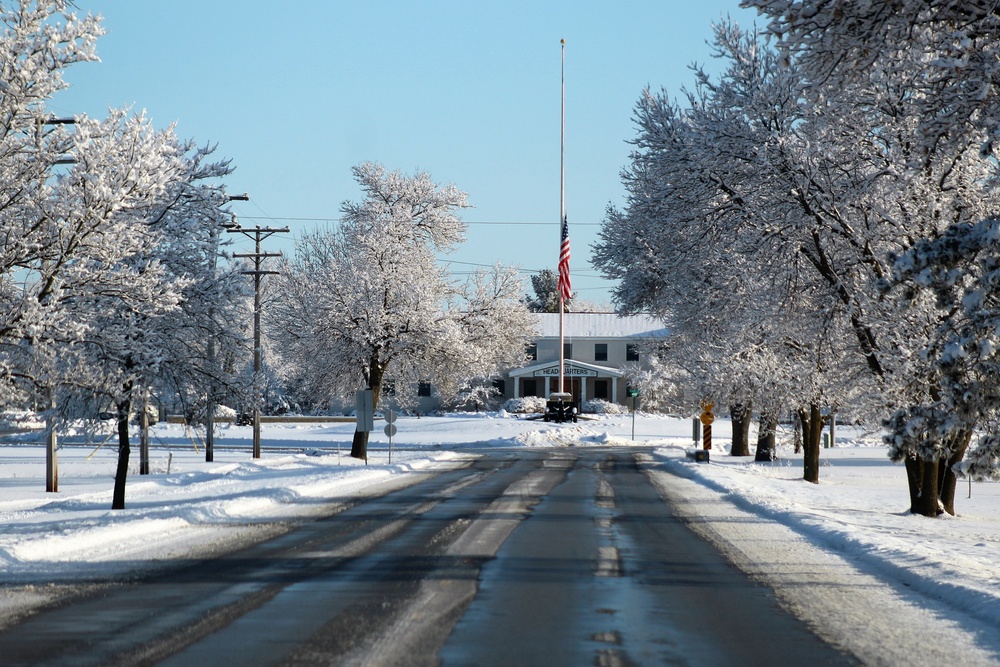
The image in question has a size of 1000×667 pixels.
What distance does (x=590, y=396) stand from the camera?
305 feet

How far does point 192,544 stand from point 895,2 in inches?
425

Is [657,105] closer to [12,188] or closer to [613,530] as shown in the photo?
[613,530]

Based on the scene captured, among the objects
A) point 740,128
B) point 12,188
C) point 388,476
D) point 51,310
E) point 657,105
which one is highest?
point 657,105

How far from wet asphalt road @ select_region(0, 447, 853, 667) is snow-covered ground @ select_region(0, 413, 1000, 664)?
0.81m

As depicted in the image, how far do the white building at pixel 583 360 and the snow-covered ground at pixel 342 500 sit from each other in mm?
40857

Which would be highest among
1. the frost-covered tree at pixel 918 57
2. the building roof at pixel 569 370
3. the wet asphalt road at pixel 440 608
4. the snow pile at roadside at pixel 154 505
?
the frost-covered tree at pixel 918 57

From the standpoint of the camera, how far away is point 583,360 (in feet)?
307

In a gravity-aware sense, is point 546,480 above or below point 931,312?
below

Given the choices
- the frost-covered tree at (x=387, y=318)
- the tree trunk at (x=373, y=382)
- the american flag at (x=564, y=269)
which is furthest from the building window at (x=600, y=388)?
the tree trunk at (x=373, y=382)

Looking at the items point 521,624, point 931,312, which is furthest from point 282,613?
point 931,312

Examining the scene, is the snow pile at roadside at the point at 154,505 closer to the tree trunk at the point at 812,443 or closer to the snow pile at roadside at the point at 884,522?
the snow pile at roadside at the point at 884,522

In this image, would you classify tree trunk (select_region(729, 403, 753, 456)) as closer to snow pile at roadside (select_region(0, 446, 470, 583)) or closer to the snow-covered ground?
the snow-covered ground

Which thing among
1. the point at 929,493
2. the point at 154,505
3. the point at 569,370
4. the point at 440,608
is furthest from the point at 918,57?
the point at 569,370

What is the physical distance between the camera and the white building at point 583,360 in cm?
8844
